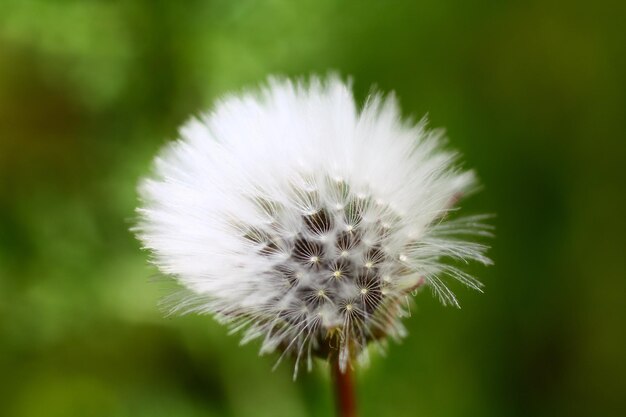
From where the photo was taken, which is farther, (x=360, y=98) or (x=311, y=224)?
(x=360, y=98)

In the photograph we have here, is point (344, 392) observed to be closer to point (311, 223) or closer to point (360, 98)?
point (311, 223)

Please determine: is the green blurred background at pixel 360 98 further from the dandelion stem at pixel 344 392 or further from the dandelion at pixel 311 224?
the dandelion at pixel 311 224

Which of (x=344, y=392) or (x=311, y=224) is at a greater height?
(x=311, y=224)

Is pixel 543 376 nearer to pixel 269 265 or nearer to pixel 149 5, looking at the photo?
pixel 269 265

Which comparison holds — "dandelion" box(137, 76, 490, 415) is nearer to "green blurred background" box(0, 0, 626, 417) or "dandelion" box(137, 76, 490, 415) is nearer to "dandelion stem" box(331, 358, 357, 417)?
"dandelion stem" box(331, 358, 357, 417)

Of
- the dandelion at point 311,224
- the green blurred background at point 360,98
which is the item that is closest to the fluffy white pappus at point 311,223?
the dandelion at point 311,224

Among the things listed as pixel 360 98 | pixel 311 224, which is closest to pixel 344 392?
pixel 311 224
